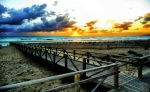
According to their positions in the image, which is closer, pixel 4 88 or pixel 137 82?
pixel 4 88

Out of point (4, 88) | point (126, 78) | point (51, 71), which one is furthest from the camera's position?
point (51, 71)

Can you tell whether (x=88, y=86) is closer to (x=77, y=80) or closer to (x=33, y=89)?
(x=33, y=89)

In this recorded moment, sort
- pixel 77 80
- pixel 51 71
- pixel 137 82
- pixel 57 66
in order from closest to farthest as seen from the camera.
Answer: pixel 77 80 < pixel 137 82 < pixel 57 66 < pixel 51 71

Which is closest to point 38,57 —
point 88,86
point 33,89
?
point 33,89

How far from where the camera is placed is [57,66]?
460 inches

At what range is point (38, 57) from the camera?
A: 53.1ft

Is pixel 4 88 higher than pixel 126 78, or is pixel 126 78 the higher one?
pixel 4 88

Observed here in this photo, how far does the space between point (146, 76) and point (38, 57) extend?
11276mm

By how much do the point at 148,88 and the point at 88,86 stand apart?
321cm

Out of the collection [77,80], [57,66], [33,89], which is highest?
[77,80]

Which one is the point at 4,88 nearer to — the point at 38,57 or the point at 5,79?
the point at 5,79

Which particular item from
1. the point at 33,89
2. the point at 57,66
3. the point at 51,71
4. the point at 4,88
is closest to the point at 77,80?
the point at 4,88

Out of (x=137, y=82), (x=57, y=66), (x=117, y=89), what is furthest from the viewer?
(x=57, y=66)

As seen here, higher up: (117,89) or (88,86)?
(117,89)
